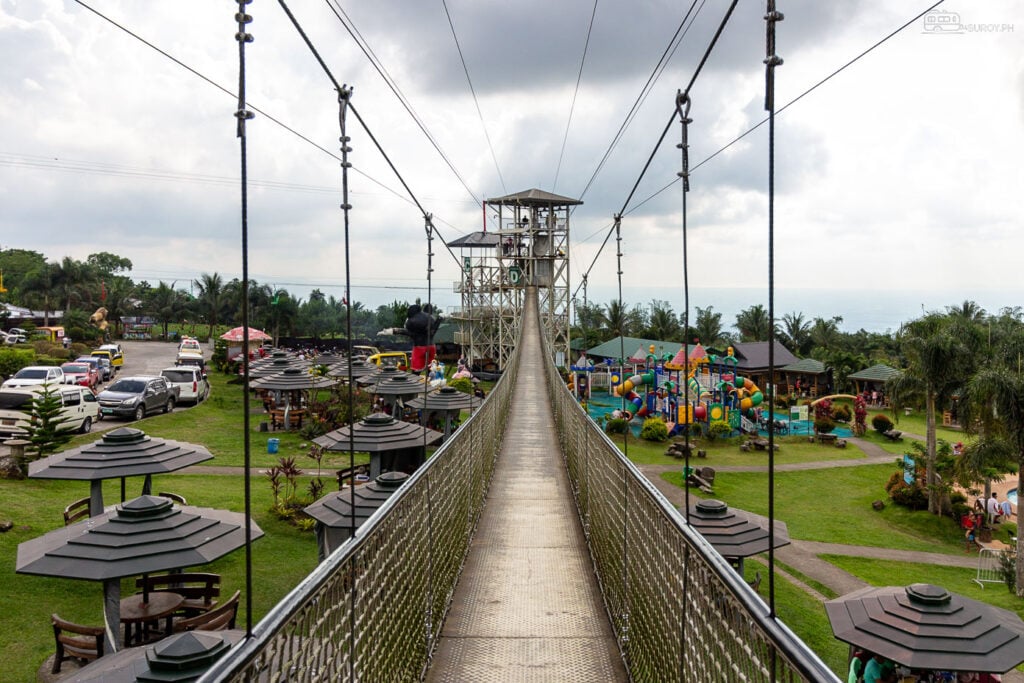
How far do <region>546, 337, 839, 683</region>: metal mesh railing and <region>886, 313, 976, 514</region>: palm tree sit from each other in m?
17.3

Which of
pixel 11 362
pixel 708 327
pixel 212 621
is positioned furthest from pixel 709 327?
pixel 212 621

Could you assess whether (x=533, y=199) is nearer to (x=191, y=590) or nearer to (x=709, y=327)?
(x=709, y=327)

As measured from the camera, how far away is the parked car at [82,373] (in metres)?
24.2

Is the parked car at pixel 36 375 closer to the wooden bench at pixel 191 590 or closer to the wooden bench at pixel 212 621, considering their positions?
the wooden bench at pixel 191 590

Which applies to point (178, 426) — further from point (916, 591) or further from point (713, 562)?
point (713, 562)

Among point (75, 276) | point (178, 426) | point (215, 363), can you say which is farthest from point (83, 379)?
point (75, 276)

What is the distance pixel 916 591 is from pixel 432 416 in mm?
16553

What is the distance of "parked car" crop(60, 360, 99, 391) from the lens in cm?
2417

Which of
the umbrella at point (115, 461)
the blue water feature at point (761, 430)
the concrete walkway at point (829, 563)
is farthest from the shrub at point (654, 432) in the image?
the umbrella at point (115, 461)

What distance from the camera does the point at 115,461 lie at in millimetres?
8180

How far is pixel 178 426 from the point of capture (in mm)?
19703

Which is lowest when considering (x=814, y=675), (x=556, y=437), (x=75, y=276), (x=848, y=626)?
(x=848, y=626)

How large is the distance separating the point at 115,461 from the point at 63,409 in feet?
29.3

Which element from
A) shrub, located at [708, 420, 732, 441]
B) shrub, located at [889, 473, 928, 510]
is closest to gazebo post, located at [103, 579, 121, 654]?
shrub, located at [889, 473, 928, 510]
